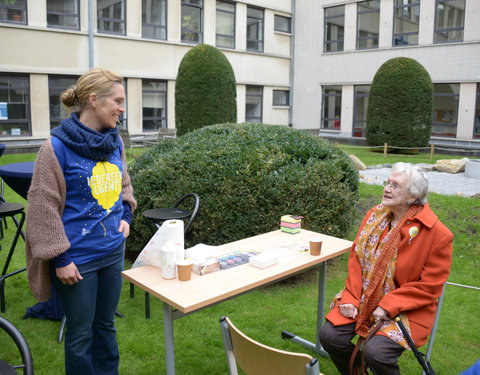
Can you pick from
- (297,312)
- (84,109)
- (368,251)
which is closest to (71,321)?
(84,109)

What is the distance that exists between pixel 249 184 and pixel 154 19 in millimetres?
18543

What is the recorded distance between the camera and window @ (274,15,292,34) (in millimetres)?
26541

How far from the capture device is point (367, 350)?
110 inches

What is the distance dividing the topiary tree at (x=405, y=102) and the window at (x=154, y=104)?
986cm

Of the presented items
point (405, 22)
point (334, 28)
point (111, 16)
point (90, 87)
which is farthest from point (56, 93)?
point (90, 87)

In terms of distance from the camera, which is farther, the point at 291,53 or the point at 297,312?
the point at 291,53

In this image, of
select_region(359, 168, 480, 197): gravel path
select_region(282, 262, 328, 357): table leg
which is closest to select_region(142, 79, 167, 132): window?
select_region(359, 168, 480, 197): gravel path

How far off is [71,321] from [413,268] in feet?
6.90

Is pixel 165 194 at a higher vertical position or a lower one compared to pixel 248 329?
higher

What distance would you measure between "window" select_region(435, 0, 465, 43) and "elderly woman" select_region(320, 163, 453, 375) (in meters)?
21.4

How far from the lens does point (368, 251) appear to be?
3150mm

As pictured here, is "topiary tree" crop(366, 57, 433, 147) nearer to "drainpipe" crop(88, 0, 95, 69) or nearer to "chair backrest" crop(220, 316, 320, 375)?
"drainpipe" crop(88, 0, 95, 69)

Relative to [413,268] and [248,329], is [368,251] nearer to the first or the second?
[413,268]

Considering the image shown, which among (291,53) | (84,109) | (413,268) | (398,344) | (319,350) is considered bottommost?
(319,350)
